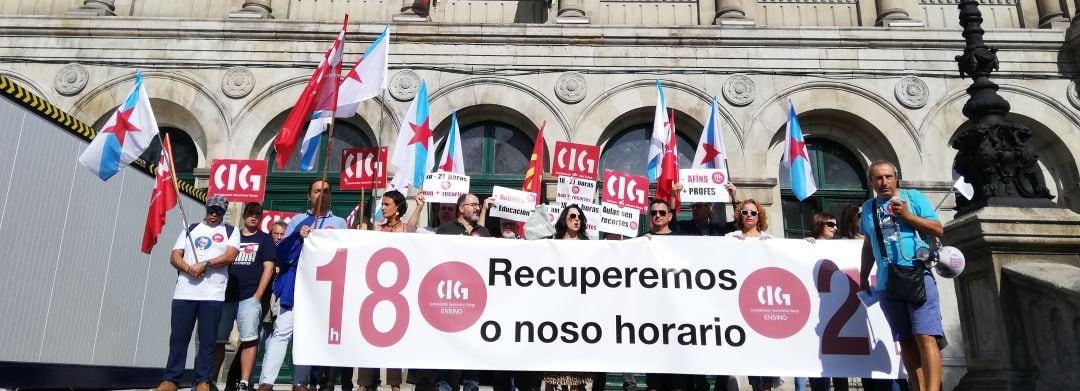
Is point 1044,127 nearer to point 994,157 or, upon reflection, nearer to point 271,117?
point 994,157

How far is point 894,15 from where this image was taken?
1404cm

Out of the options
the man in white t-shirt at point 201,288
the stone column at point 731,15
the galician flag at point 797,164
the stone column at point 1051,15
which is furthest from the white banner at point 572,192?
the stone column at point 1051,15

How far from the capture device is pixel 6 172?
7531mm

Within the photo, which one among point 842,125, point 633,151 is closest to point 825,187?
point 842,125

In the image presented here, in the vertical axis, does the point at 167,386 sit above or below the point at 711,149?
below

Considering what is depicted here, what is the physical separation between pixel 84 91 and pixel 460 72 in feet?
23.6

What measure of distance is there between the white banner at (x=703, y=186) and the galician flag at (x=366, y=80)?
4436mm

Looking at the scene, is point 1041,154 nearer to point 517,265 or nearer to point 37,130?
point 517,265

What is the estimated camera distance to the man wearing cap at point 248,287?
744 cm

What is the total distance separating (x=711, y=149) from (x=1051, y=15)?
8.45m

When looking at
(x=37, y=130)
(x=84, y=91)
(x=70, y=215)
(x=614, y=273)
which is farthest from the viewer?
(x=84, y=91)

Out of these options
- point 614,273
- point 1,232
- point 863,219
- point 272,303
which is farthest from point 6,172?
point 863,219

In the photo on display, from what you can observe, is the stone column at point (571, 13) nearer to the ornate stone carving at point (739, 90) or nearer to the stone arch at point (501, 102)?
the stone arch at point (501, 102)

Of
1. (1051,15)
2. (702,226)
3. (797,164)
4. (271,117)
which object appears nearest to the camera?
(702,226)
